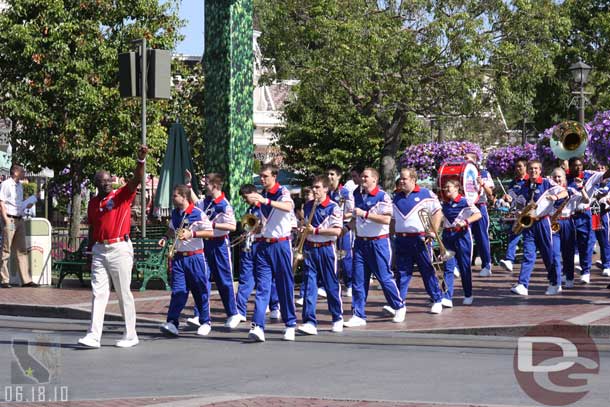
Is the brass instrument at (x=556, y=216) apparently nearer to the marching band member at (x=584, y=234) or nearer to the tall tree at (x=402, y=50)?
the marching band member at (x=584, y=234)

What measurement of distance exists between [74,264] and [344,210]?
578 centimetres

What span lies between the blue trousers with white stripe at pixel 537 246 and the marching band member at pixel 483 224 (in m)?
1.51

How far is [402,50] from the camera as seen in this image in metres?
30.3

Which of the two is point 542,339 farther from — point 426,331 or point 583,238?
point 583,238

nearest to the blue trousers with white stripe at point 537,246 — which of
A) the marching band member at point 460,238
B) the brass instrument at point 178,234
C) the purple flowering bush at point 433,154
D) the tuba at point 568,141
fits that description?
the tuba at point 568,141

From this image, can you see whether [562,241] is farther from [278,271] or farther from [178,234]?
[178,234]

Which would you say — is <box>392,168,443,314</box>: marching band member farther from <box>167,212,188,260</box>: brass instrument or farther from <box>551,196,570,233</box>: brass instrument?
<box>551,196,570,233</box>: brass instrument

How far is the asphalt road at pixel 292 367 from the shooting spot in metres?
9.02

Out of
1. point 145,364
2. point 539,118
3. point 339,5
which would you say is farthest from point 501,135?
point 145,364

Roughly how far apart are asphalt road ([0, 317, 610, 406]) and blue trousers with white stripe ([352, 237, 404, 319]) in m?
0.78

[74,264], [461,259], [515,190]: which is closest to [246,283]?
[461,259]

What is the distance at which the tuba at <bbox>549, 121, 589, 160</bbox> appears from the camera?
1581 cm

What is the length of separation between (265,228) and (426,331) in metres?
2.10

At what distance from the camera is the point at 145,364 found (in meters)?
10.7
